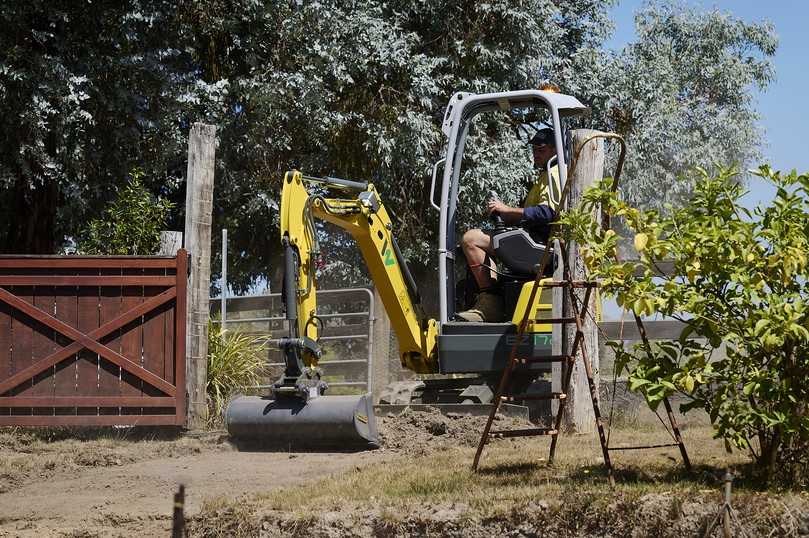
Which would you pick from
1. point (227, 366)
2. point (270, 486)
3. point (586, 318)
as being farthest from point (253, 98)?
point (270, 486)

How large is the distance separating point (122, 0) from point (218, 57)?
5.45 feet

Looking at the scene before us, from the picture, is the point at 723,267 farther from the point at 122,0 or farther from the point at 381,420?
the point at 122,0

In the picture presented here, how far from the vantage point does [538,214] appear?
28.6ft

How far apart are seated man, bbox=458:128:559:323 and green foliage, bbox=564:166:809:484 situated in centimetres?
275

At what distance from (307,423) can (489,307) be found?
192 cm

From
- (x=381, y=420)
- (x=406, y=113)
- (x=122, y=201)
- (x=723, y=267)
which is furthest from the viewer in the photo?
(x=406, y=113)

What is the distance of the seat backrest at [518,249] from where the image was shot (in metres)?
8.85

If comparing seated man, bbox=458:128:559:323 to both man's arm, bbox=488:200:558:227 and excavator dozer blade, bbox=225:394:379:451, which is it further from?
excavator dozer blade, bbox=225:394:379:451

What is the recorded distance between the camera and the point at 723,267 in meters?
5.57

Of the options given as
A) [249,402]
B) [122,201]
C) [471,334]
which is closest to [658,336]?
[471,334]

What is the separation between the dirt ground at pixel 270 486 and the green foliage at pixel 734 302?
0.53 m

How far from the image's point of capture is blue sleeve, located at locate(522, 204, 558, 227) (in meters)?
8.71

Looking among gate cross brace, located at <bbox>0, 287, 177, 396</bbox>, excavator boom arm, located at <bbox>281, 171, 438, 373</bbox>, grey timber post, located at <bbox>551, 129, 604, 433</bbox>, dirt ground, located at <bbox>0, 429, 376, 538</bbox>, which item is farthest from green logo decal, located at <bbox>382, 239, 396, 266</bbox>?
gate cross brace, located at <bbox>0, 287, 177, 396</bbox>

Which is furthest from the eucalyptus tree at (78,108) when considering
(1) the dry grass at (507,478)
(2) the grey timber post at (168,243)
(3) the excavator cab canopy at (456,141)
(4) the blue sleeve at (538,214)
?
(1) the dry grass at (507,478)
